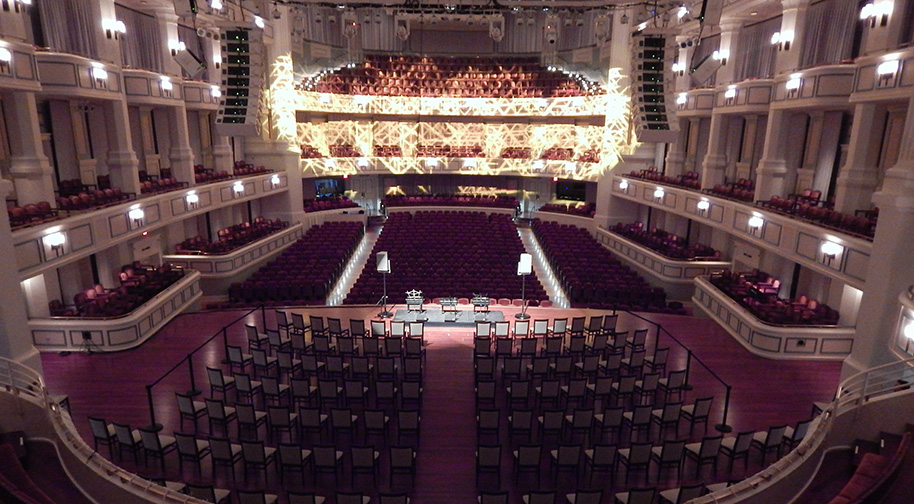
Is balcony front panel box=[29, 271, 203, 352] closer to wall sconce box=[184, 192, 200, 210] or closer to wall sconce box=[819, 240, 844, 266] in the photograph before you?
wall sconce box=[184, 192, 200, 210]

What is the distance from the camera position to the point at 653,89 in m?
12.4

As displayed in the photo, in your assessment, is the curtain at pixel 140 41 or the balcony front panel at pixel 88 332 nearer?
the balcony front panel at pixel 88 332

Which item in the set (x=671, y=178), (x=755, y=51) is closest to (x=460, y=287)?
(x=671, y=178)

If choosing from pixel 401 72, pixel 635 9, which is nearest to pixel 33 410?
pixel 635 9

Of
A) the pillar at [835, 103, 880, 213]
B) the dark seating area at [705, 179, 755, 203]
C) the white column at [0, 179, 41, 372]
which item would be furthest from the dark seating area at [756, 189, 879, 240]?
the white column at [0, 179, 41, 372]

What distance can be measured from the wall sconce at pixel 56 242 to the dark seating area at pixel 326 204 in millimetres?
14331

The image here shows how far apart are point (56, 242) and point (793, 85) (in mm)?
18027

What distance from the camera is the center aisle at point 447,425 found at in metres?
7.26

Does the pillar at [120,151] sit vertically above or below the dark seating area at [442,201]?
above

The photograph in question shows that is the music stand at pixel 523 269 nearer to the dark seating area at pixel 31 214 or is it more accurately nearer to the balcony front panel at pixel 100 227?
the balcony front panel at pixel 100 227

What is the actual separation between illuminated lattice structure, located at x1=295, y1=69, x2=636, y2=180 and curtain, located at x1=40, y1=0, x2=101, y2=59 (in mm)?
9856

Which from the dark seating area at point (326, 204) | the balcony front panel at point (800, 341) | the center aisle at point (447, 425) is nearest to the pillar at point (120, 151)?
the center aisle at point (447, 425)

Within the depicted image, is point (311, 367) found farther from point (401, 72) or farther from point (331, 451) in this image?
point (401, 72)

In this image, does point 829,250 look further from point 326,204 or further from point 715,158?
point 326,204
